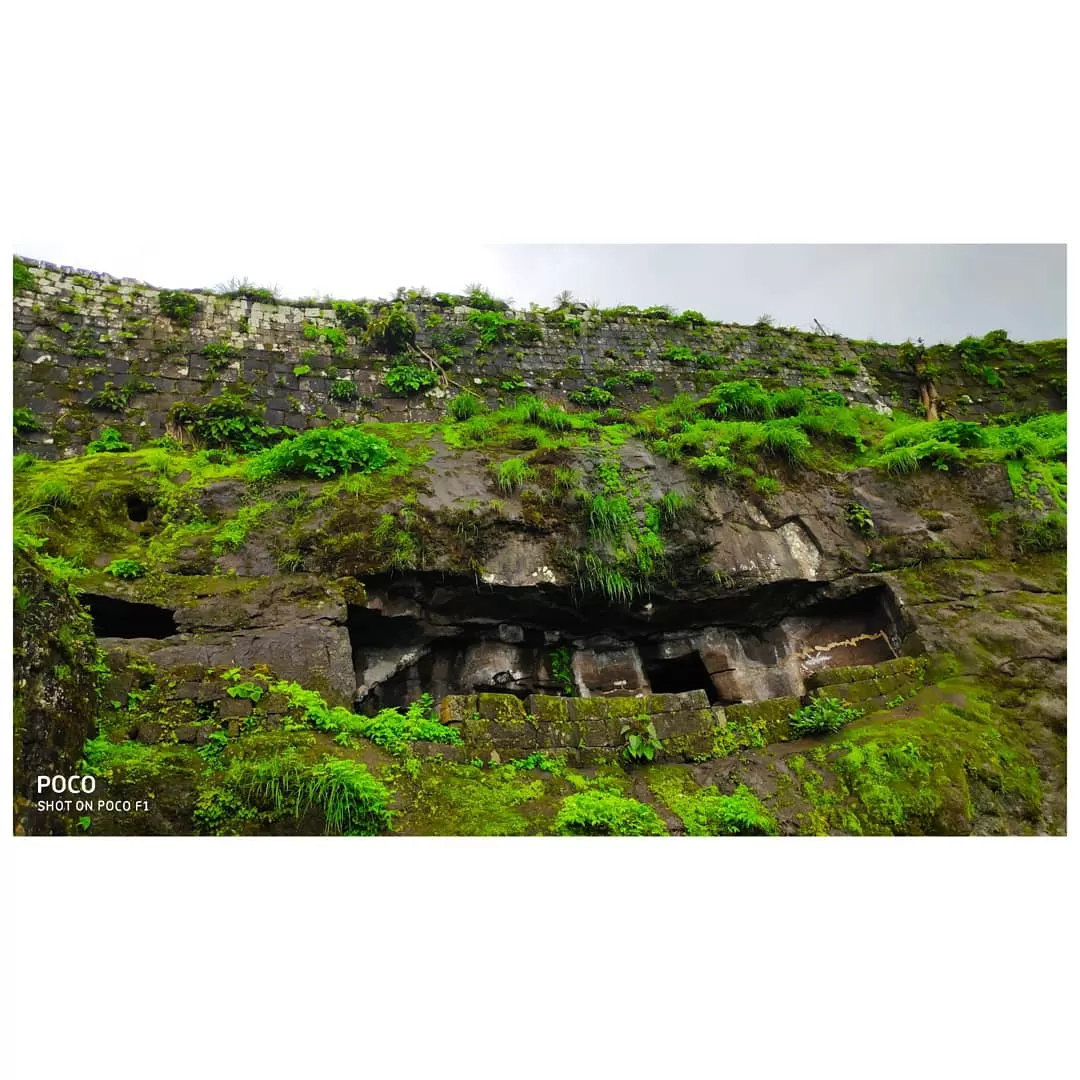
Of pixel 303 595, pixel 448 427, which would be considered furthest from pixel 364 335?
pixel 303 595

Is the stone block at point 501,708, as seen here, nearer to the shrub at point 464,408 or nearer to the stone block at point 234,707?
the stone block at point 234,707

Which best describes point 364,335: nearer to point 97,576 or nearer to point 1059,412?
point 97,576

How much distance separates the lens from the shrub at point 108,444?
34.2 ft

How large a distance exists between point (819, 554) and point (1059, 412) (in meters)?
9.54

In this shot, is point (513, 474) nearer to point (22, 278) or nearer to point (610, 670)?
point (610, 670)

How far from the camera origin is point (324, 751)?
614 centimetres

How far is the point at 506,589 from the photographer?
8359mm

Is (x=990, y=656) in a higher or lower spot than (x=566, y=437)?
lower

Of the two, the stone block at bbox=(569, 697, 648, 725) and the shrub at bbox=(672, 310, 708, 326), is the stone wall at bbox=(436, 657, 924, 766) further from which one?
the shrub at bbox=(672, 310, 708, 326)

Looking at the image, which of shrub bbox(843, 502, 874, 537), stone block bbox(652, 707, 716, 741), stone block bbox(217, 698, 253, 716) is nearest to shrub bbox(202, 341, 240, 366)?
stone block bbox(217, 698, 253, 716)

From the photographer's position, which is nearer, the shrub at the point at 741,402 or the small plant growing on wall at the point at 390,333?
the shrub at the point at 741,402

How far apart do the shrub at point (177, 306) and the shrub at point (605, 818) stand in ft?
35.5

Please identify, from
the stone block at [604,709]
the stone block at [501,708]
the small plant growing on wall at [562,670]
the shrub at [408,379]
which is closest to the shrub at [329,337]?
the shrub at [408,379]

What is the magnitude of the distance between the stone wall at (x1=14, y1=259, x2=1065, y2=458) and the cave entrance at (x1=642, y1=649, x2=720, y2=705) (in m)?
6.07
